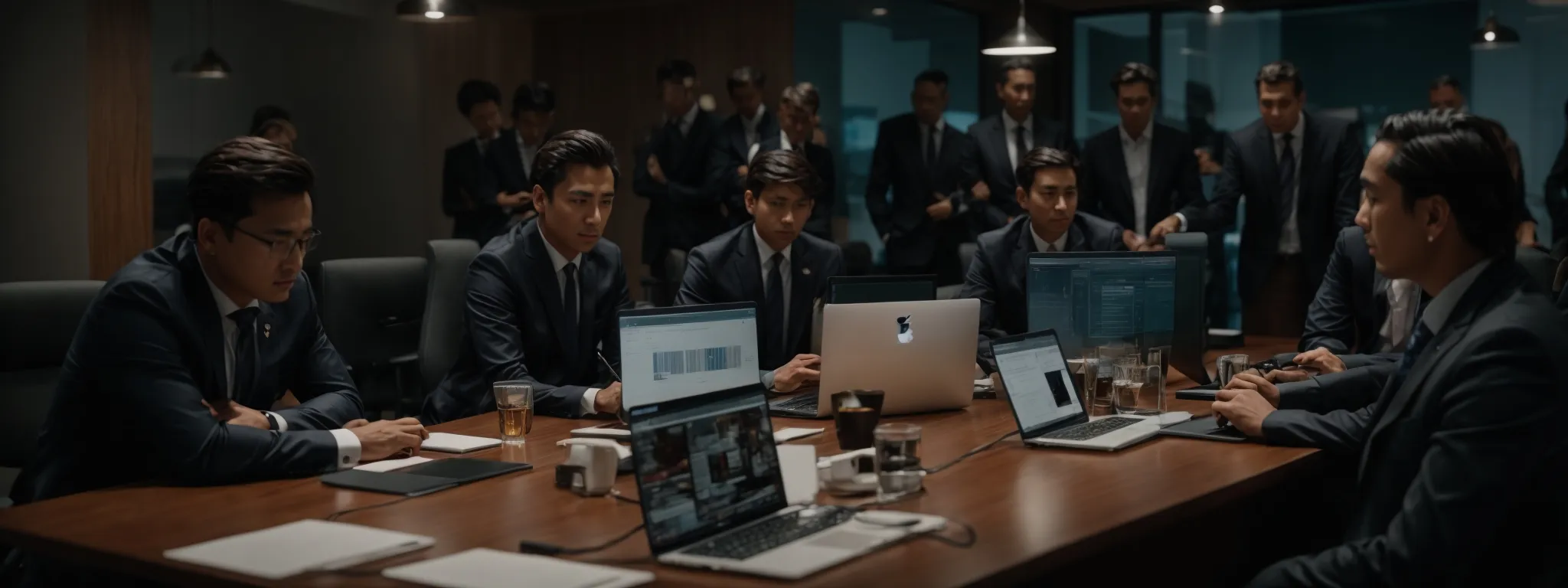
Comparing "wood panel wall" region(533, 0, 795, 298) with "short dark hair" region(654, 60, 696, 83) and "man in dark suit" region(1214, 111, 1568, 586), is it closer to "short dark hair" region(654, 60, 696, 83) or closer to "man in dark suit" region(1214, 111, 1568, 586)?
"short dark hair" region(654, 60, 696, 83)

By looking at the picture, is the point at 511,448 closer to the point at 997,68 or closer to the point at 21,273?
the point at 21,273

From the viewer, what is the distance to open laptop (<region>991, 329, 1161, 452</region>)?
2.88 metres

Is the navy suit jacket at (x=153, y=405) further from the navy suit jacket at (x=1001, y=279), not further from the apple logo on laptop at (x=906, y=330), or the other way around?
the navy suit jacket at (x=1001, y=279)

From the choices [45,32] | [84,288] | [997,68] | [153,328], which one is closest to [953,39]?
[997,68]

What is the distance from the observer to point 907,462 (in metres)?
2.38

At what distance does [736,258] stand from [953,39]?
5.52 m

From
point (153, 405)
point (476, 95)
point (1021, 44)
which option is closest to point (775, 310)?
point (153, 405)

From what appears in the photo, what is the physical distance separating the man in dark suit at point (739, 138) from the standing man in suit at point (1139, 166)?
5.58 ft

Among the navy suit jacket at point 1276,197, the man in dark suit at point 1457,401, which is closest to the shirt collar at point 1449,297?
the man in dark suit at point 1457,401

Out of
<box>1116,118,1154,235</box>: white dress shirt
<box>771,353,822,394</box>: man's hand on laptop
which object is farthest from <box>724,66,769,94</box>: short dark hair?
<box>771,353,822,394</box>: man's hand on laptop

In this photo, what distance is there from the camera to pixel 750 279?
420 cm

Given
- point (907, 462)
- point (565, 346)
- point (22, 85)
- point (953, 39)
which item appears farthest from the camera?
point (953, 39)

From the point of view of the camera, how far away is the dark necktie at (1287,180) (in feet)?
20.0

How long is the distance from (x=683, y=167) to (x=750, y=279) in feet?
11.0
